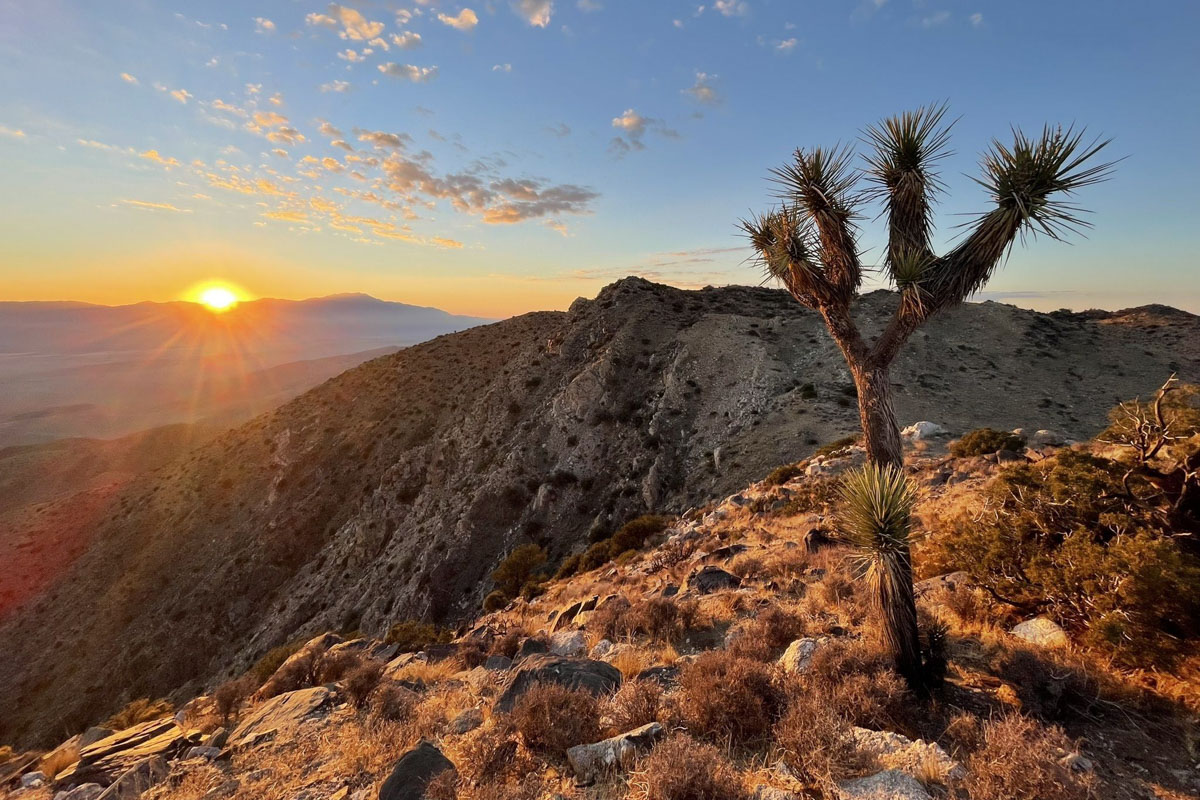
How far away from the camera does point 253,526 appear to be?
46.5 m

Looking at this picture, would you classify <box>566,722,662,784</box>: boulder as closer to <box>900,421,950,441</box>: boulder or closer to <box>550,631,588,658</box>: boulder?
<box>550,631,588,658</box>: boulder

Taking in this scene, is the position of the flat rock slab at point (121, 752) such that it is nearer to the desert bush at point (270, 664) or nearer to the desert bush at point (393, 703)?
the desert bush at point (393, 703)

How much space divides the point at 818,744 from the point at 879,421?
447 centimetres

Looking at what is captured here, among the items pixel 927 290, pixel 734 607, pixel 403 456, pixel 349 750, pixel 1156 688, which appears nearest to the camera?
pixel 1156 688

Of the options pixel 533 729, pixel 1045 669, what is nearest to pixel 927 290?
pixel 1045 669

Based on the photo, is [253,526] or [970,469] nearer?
[970,469]

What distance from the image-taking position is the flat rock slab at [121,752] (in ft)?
25.4

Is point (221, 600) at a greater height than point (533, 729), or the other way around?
point (533, 729)

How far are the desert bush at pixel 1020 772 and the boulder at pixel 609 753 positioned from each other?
293cm

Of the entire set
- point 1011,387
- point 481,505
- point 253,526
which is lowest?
point 253,526

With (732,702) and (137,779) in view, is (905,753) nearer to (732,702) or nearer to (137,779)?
(732,702)

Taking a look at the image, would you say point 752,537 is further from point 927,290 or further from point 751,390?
point 751,390

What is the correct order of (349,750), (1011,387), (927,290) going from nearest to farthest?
(349,750) < (927,290) < (1011,387)

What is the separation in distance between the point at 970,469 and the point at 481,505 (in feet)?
101
